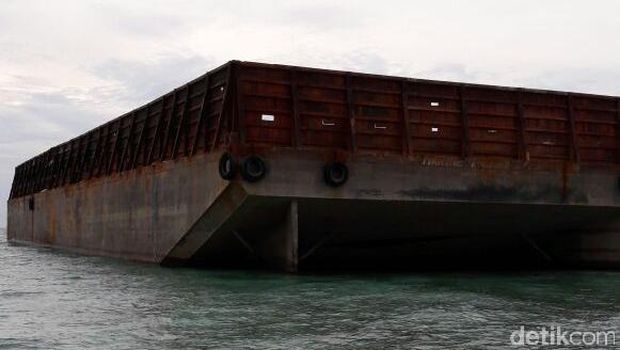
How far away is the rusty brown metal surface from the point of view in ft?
62.7

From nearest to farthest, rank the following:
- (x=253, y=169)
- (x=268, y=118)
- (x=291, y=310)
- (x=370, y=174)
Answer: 1. (x=291, y=310)
2. (x=253, y=169)
3. (x=268, y=118)
4. (x=370, y=174)

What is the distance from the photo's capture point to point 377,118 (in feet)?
66.6

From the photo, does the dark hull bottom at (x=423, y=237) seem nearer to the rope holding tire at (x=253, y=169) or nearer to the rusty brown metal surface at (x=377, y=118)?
the rope holding tire at (x=253, y=169)

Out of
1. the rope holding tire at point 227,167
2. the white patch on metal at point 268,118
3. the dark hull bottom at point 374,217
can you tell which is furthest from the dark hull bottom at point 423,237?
the white patch on metal at point 268,118

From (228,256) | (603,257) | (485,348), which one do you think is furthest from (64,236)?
(485,348)

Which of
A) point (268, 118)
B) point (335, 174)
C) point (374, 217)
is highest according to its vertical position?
point (268, 118)

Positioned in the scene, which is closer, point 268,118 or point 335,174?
point 335,174

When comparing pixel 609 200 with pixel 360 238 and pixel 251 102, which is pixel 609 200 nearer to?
pixel 360 238

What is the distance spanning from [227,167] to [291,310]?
6.53 m

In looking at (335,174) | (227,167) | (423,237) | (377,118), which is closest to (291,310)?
(227,167)

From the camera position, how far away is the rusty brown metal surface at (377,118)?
1911 cm

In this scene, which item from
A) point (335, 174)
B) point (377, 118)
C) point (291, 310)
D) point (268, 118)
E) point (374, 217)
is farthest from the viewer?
point (374, 217)

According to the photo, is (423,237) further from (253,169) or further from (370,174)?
(253,169)

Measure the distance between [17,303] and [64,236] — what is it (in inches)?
990
